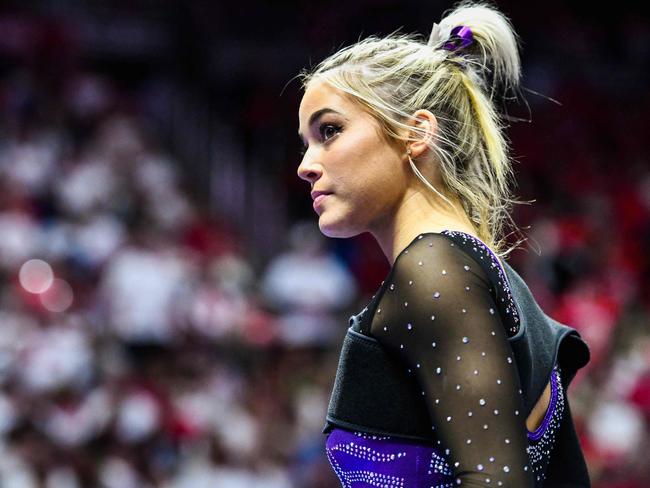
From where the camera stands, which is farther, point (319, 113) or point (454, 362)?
point (319, 113)

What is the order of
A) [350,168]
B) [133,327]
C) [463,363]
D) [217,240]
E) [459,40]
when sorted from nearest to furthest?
[463,363] → [350,168] → [459,40] → [133,327] → [217,240]

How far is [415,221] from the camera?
1656mm

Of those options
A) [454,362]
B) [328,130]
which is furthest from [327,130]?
[454,362]

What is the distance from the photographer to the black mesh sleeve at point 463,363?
142 centimetres

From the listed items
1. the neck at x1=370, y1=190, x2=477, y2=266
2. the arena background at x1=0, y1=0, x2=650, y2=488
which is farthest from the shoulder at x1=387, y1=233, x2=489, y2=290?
the arena background at x1=0, y1=0, x2=650, y2=488

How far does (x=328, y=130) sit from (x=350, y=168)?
82mm

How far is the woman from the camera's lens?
144cm

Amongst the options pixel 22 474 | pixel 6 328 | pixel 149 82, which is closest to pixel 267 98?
pixel 149 82

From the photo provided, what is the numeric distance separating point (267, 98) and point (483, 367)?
27.7ft

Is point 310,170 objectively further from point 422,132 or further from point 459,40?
point 459,40

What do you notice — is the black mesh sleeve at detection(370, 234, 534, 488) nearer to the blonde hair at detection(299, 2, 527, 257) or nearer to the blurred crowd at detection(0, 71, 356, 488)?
the blonde hair at detection(299, 2, 527, 257)

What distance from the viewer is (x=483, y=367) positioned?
144cm

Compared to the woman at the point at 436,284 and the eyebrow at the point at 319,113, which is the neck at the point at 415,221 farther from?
the eyebrow at the point at 319,113

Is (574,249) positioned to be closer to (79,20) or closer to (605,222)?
(605,222)
